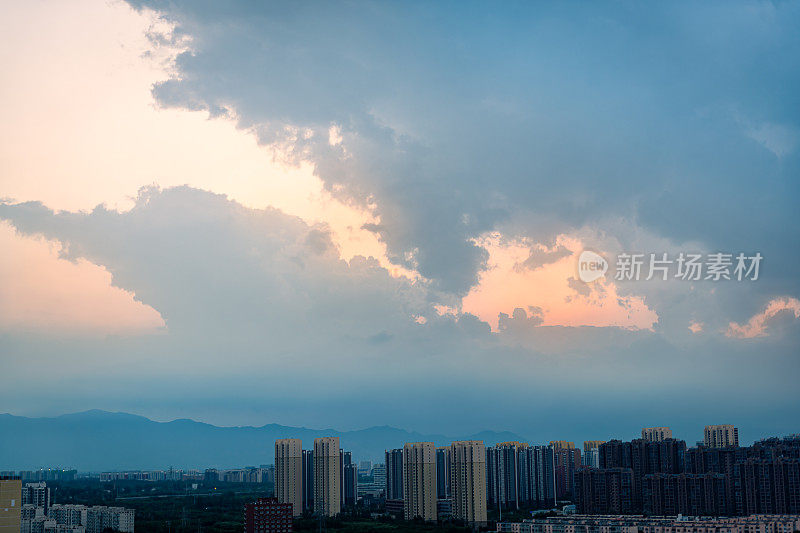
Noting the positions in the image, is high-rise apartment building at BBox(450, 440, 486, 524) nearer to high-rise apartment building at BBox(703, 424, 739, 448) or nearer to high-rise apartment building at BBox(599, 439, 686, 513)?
high-rise apartment building at BBox(599, 439, 686, 513)

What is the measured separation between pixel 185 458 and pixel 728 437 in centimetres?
4676

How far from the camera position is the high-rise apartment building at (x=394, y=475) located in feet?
67.9

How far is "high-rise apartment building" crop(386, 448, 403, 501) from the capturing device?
20703 millimetres

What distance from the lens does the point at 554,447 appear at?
21078 mm

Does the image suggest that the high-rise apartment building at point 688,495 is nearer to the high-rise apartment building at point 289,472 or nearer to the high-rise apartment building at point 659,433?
the high-rise apartment building at point 659,433

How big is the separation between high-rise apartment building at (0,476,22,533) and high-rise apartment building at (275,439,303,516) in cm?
998

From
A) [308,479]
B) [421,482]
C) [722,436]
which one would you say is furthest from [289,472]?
[722,436]

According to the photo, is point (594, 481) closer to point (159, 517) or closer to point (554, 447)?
point (554, 447)

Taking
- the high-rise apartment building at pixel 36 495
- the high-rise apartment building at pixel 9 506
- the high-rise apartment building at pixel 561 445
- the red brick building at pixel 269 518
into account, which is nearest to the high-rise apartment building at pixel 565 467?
the high-rise apartment building at pixel 561 445

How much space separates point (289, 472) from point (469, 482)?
13.1ft

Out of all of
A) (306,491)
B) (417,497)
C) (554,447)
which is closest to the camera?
(417,497)

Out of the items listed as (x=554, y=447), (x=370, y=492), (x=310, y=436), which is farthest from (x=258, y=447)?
(x=554, y=447)

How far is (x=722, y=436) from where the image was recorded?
18594 mm

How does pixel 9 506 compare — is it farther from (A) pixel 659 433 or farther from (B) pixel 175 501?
(B) pixel 175 501
